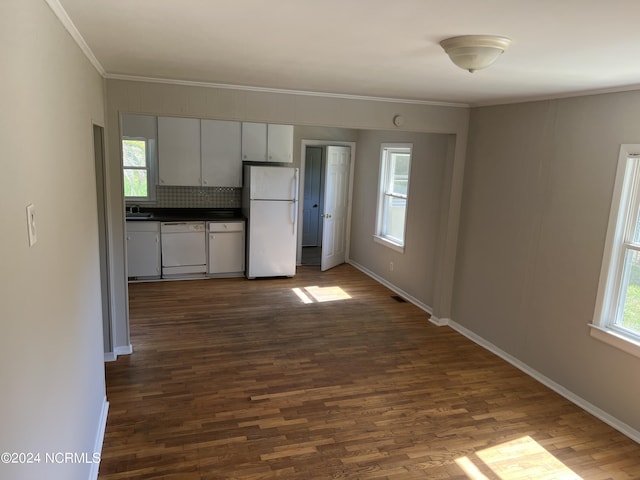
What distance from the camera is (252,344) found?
169 inches

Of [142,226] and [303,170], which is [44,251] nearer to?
[142,226]

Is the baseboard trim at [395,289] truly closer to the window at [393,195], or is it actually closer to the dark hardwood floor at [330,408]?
the dark hardwood floor at [330,408]

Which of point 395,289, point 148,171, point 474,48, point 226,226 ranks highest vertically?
point 474,48

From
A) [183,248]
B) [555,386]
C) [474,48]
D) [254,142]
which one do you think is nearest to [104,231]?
[183,248]

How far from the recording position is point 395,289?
6.12 m

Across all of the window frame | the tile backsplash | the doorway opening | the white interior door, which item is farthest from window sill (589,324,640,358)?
the window frame

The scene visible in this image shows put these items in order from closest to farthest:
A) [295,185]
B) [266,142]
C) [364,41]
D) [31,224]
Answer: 1. [31,224]
2. [364,41]
3. [295,185]
4. [266,142]

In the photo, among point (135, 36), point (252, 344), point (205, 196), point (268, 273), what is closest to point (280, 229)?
point (268, 273)

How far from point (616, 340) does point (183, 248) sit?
4954mm

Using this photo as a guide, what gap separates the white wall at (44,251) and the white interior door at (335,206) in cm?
440

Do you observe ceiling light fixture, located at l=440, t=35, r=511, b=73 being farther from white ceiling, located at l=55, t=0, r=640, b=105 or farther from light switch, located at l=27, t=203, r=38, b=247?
light switch, located at l=27, t=203, r=38, b=247

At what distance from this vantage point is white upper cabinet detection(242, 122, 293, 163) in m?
6.41

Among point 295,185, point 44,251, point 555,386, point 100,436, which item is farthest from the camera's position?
point 295,185

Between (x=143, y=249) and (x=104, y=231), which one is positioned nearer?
(x=104, y=231)
